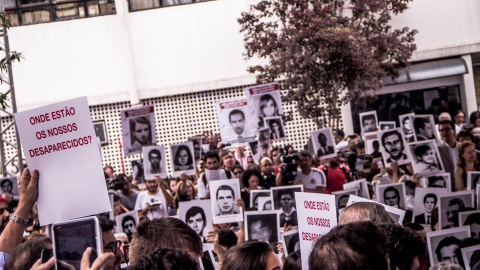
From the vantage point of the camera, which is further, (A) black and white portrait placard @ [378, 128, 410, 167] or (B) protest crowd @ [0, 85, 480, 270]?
(A) black and white portrait placard @ [378, 128, 410, 167]

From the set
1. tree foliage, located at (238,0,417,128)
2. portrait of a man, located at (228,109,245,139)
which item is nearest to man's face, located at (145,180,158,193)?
portrait of a man, located at (228,109,245,139)

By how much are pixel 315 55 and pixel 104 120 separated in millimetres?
7872

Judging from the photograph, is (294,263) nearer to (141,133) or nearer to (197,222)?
(197,222)

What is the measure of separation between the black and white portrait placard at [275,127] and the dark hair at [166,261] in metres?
9.95

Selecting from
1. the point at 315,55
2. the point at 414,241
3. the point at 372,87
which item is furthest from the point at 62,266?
the point at 372,87

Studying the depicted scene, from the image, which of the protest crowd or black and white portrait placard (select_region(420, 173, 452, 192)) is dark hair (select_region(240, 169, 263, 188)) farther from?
black and white portrait placard (select_region(420, 173, 452, 192))

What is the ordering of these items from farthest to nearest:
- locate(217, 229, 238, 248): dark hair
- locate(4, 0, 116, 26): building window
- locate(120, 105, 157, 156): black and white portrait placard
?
locate(4, 0, 116, 26): building window, locate(120, 105, 157, 156): black and white portrait placard, locate(217, 229, 238, 248): dark hair

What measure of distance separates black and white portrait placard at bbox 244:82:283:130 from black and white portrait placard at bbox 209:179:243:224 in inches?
137

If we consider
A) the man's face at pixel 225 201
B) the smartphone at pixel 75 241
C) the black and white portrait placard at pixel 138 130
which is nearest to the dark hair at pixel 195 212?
the man's face at pixel 225 201

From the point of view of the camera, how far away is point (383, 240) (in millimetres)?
2756

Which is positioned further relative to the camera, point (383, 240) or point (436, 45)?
point (436, 45)

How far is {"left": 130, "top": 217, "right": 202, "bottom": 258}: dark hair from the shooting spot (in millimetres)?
3641

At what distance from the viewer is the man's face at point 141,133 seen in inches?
460

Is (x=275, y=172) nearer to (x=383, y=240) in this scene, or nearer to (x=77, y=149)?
(x=77, y=149)
